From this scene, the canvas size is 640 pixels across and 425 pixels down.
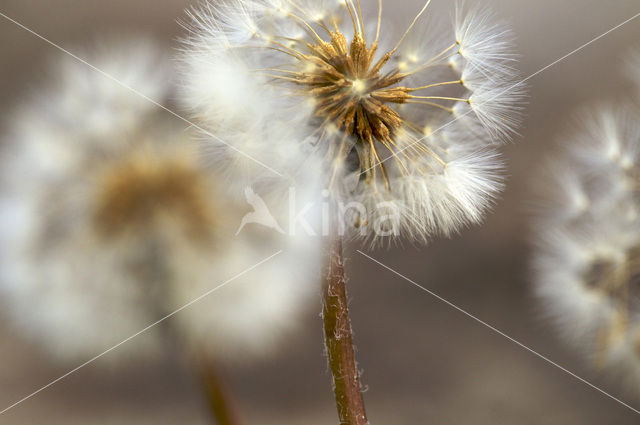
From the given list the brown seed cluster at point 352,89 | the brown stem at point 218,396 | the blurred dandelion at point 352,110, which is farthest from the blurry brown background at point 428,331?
the brown seed cluster at point 352,89

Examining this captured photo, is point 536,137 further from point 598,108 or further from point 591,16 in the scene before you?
point 591,16

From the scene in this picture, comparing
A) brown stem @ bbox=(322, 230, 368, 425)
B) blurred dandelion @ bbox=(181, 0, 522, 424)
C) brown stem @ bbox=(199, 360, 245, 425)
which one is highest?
blurred dandelion @ bbox=(181, 0, 522, 424)

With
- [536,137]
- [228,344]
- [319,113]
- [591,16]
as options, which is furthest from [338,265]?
[591,16]

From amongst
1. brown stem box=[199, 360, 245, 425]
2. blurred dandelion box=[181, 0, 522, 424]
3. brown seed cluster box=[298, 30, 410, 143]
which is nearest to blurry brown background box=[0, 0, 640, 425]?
brown stem box=[199, 360, 245, 425]

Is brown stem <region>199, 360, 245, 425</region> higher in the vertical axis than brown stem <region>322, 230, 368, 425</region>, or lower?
A: lower

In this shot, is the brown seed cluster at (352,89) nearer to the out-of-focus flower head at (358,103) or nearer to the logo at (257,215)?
the out-of-focus flower head at (358,103)

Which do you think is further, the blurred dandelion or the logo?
the logo

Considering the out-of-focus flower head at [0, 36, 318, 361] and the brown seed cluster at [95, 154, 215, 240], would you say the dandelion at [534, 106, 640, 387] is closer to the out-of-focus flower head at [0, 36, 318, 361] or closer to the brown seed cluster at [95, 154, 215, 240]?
the out-of-focus flower head at [0, 36, 318, 361]

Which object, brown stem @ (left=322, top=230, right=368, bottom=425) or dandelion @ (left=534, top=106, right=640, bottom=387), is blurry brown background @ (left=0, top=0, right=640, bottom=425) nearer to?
dandelion @ (left=534, top=106, right=640, bottom=387)
